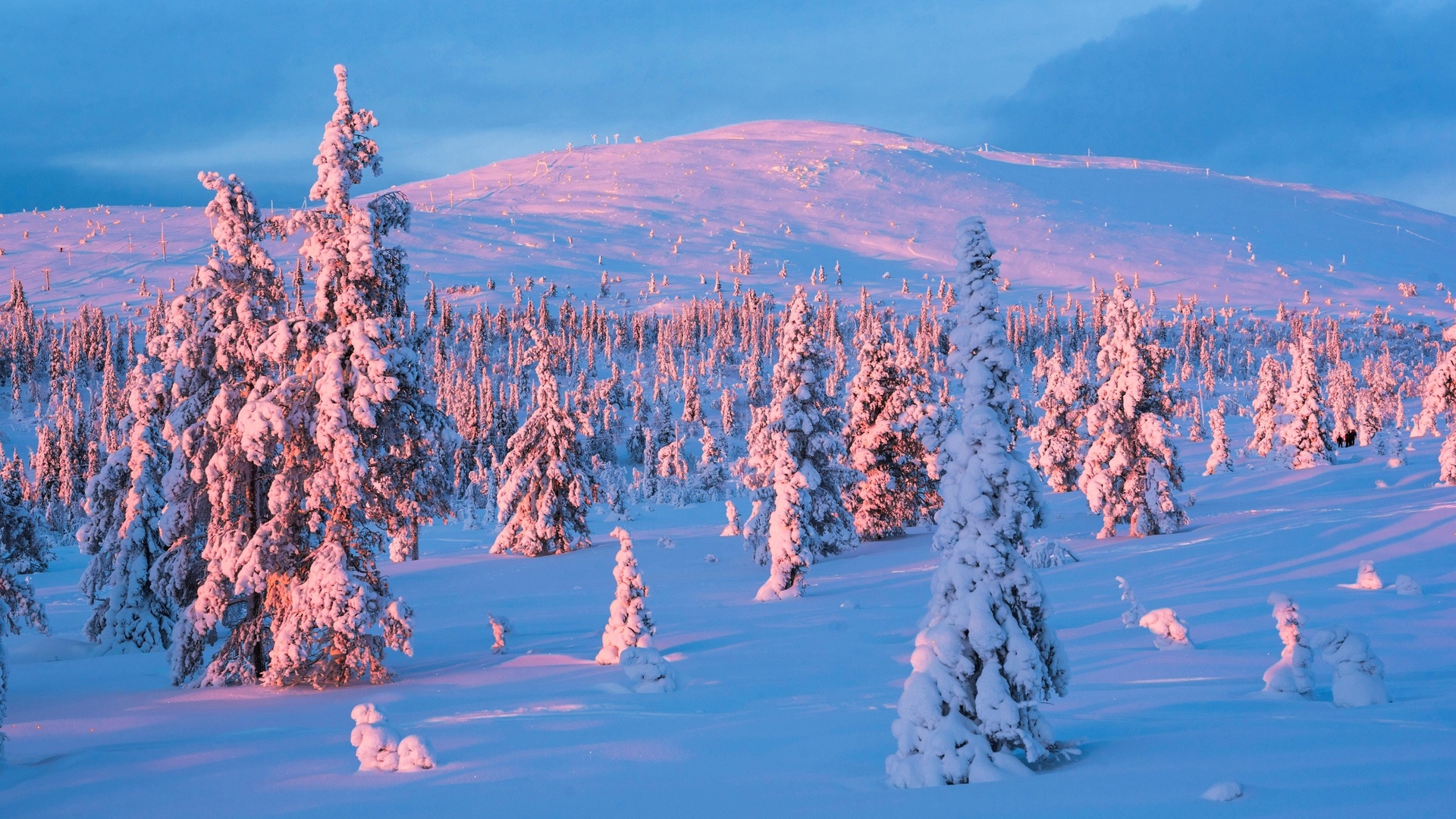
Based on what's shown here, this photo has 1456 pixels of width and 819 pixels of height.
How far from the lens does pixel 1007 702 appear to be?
10.0 metres

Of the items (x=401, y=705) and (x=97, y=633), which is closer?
(x=401, y=705)

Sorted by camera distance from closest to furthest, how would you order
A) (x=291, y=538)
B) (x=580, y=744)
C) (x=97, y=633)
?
(x=580, y=744)
(x=291, y=538)
(x=97, y=633)

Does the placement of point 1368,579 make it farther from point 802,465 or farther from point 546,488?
point 546,488

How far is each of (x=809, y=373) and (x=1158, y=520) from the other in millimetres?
12338

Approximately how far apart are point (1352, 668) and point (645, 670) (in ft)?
32.7

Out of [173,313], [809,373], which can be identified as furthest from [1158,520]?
[173,313]

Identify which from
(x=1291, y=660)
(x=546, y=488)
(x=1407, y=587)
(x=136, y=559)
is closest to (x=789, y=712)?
(x=1291, y=660)

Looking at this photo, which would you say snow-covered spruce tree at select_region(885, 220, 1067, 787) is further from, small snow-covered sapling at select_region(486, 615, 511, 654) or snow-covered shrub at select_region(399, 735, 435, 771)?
small snow-covered sapling at select_region(486, 615, 511, 654)

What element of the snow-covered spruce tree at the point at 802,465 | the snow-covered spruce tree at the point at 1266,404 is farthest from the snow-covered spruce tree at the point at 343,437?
the snow-covered spruce tree at the point at 1266,404

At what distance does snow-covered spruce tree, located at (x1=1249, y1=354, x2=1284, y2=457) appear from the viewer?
6488cm

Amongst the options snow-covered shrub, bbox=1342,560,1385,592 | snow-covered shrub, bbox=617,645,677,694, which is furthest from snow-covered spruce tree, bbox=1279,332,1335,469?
snow-covered shrub, bbox=617,645,677,694

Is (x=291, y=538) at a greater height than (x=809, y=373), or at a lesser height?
lesser

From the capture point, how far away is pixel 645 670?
16516mm

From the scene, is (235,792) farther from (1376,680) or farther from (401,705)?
(1376,680)
